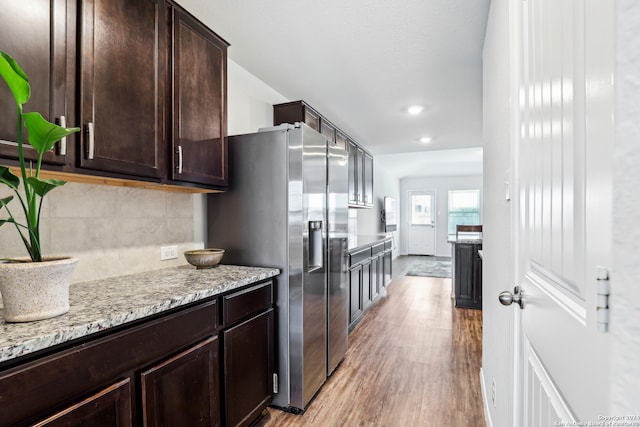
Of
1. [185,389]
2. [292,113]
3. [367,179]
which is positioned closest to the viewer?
[185,389]

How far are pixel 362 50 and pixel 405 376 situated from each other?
7.99 ft

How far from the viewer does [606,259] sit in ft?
1.34

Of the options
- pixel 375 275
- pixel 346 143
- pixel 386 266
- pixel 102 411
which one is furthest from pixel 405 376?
pixel 346 143

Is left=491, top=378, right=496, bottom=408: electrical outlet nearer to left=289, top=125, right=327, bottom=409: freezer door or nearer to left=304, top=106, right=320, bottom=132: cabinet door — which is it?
left=289, top=125, right=327, bottom=409: freezer door

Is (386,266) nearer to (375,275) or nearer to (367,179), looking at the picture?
(375,275)

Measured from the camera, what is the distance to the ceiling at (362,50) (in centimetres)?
188

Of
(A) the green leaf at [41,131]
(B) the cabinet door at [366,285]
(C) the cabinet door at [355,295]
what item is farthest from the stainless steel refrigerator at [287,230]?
(B) the cabinet door at [366,285]

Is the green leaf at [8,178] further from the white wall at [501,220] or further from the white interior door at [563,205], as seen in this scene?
the white wall at [501,220]

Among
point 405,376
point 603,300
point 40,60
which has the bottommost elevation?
point 405,376

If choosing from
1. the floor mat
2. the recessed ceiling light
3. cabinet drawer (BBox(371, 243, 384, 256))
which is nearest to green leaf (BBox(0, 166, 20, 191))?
the recessed ceiling light

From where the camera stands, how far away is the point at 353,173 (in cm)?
457

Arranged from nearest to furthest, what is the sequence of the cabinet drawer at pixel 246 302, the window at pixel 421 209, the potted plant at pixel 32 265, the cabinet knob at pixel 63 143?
the potted plant at pixel 32 265
the cabinet knob at pixel 63 143
the cabinet drawer at pixel 246 302
the window at pixel 421 209

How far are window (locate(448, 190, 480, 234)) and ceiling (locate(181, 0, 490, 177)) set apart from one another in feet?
19.0

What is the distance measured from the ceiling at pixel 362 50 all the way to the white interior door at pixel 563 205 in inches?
44.9
